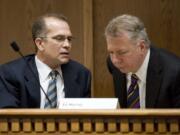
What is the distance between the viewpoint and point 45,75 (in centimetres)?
227

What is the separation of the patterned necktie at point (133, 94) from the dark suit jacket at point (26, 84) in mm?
331

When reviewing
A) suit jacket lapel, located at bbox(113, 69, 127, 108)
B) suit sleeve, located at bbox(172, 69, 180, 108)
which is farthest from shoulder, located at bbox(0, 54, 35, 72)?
suit sleeve, located at bbox(172, 69, 180, 108)

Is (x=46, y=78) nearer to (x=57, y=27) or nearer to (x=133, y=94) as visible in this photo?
(x=57, y=27)

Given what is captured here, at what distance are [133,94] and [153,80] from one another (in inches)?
4.8

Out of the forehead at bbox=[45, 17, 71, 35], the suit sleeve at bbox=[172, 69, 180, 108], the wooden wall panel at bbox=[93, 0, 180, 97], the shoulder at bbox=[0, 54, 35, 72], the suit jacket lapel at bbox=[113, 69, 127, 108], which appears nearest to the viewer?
the suit sleeve at bbox=[172, 69, 180, 108]

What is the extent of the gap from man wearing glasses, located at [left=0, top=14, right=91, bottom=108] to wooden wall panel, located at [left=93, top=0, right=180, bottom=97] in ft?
3.03

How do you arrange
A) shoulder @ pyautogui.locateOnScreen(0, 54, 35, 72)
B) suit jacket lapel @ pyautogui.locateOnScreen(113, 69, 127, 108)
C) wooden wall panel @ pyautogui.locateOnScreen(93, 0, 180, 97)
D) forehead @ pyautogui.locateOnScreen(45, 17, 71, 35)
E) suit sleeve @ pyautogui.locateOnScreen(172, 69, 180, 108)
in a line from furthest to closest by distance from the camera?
wooden wall panel @ pyautogui.locateOnScreen(93, 0, 180, 97) < forehead @ pyautogui.locateOnScreen(45, 17, 71, 35) < shoulder @ pyautogui.locateOnScreen(0, 54, 35, 72) < suit jacket lapel @ pyautogui.locateOnScreen(113, 69, 127, 108) < suit sleeve @ pyautogui.locateOnScreen(172, 69, 180, 108)

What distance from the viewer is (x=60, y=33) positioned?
2.38 metres

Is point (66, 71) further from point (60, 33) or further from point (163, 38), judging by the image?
point (163, 38)

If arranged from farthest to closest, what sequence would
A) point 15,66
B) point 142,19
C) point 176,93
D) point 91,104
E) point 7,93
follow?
point 142,19, point 15,66, point 7,93, point 176,93, point 91,104

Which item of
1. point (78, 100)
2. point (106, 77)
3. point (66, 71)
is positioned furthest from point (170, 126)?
point (106, 77)

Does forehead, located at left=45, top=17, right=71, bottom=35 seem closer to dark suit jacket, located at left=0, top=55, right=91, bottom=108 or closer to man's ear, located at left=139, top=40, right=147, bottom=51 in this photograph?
dark suit jacket, located at left=0, top=55, right=91, bottom=108

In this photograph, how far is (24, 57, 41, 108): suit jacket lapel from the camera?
2141 millimetres

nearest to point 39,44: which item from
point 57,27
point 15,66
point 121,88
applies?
point 57,27
